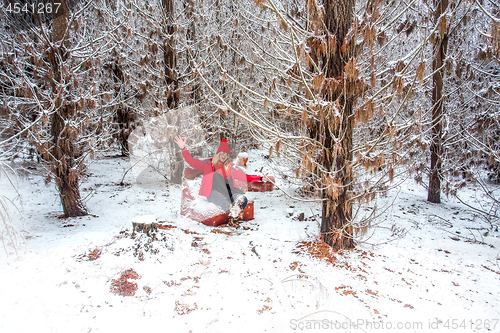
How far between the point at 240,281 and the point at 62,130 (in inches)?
160

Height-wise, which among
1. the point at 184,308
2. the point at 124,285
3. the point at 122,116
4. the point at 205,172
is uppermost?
the point at 122,116

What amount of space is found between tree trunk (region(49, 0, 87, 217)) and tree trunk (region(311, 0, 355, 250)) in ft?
14.2

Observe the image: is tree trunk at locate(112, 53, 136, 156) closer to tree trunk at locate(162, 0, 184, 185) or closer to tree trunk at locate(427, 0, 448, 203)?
tree trunk at locate(162, 0, 184, 185)

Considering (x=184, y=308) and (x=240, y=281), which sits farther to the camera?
(x=240, y=281)

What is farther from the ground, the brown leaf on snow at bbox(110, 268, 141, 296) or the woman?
the woman

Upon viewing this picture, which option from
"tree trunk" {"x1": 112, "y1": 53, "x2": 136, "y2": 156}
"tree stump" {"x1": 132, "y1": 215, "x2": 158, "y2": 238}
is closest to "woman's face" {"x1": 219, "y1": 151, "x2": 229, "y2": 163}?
"tree stump" {"x1": 132, "y1": 215, "x2": 158, "y2": 238}

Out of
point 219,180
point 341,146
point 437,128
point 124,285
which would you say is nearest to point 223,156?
point 219,180

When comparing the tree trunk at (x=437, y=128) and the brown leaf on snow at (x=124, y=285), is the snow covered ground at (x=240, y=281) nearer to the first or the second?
the brown leaf on snow at (x=124, y=285)

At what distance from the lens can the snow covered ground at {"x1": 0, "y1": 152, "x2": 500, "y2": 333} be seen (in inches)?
104

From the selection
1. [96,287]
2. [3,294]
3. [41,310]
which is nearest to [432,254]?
[96,287]

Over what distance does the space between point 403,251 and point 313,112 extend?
2717 millimetres

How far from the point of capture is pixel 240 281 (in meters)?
3.29

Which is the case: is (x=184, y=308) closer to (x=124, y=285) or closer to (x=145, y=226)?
(x=124, y=285)

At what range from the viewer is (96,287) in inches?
116
